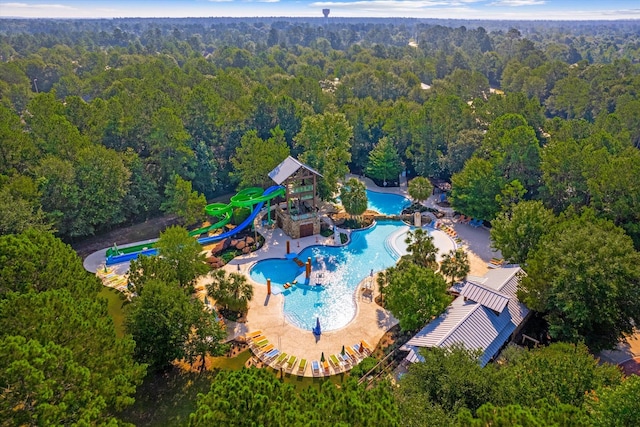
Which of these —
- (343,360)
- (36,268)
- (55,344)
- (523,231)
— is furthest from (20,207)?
(523,231)

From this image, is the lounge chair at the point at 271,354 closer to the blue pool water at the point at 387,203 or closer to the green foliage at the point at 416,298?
the green foliage at the point at 416,298

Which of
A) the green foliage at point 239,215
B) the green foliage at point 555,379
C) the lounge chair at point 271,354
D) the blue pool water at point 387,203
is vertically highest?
the green foliage at point 555,379

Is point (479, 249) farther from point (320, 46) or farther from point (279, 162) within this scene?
point (320, 46)

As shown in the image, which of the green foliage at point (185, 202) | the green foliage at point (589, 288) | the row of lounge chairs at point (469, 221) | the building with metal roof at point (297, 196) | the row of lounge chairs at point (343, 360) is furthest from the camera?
the row of lounge chairs at point (469, 221)

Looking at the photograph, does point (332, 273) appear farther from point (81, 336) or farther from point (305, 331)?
point (81, 336)

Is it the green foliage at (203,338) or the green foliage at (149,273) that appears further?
the green foliage at (149,273)

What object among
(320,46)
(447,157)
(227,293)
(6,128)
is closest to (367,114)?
(447,157)

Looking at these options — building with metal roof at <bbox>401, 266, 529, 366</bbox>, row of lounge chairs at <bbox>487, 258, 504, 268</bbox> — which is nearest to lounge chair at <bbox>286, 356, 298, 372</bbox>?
building with metal roof at <bbox>401, 266, 529, 366</bbox>

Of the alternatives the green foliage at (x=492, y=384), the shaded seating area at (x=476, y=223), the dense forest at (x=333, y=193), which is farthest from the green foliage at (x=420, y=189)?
the green foliage at (x=492, y=384)
